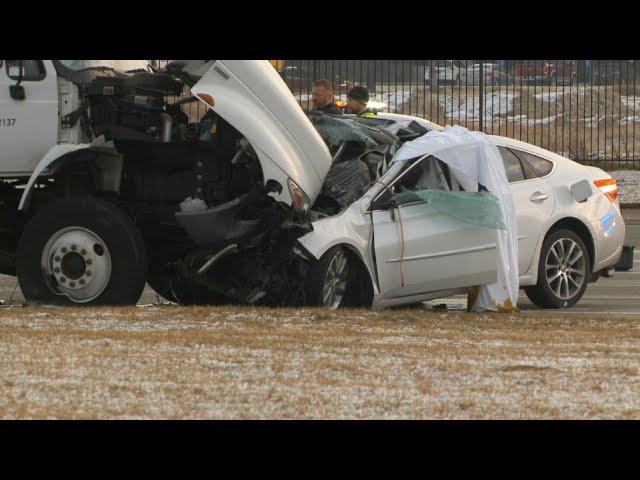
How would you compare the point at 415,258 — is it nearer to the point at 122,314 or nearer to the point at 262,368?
the point at 122,314

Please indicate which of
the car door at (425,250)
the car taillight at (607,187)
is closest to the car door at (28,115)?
the car door at (425,250)

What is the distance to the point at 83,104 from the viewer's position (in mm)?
13156

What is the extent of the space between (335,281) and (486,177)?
167 cm

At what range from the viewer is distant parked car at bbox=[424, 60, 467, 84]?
29781 mm

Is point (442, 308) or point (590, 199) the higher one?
point (590, 199)

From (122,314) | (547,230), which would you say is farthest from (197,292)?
(547,230)

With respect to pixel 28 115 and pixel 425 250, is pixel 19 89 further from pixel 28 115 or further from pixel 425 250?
pixel 425 250

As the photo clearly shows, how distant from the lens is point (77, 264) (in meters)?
12.9

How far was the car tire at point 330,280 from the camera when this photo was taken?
1276 cm

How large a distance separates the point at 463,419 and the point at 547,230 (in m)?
6.51

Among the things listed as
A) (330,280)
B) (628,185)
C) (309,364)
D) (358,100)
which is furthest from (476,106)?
(309,364)

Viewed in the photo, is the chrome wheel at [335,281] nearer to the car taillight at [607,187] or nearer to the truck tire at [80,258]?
the truck tire at [80,258]

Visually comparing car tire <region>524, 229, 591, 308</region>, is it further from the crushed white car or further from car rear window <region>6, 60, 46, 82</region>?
car rear window <region>6, 60, 46, 82</region>

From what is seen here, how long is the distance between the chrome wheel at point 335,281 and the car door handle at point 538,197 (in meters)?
2.05
